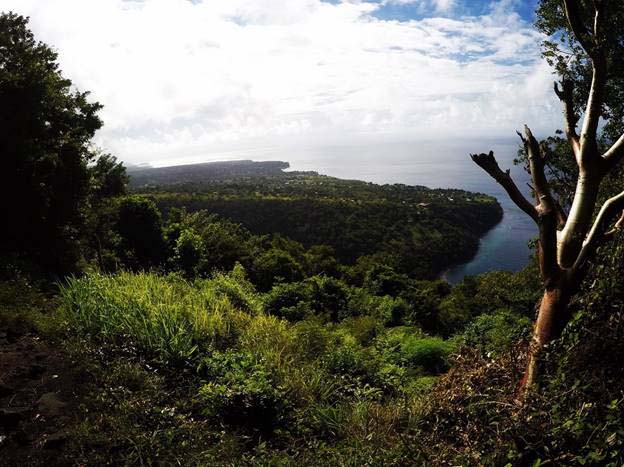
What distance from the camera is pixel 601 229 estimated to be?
3225 millimetres

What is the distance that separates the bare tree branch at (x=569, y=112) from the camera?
149 inches

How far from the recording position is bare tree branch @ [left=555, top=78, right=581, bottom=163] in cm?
378

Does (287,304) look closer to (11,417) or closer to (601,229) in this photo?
(11,417)

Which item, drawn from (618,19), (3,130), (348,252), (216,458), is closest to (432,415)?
(216,458)

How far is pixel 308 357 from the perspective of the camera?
5.86m

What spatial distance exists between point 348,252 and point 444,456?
194 feet

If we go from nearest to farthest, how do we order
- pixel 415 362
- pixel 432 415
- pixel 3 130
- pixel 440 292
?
pixel 432 415
pixel 415 362
pixel 3 130
pixel 440 292

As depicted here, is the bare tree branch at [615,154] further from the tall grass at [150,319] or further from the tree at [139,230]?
the tree at [139,230]

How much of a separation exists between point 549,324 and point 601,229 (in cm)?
89

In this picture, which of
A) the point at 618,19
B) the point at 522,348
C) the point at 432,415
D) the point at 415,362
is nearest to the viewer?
the point at 522,348

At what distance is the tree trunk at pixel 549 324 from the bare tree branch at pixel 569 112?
1358 millimetres

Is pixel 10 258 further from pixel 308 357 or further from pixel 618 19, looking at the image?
pixel 618 19

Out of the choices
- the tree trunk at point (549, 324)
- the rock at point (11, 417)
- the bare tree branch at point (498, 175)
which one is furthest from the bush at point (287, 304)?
the bare tree branch at point (498, 175)

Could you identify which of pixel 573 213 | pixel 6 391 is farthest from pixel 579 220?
pixel 6 391
